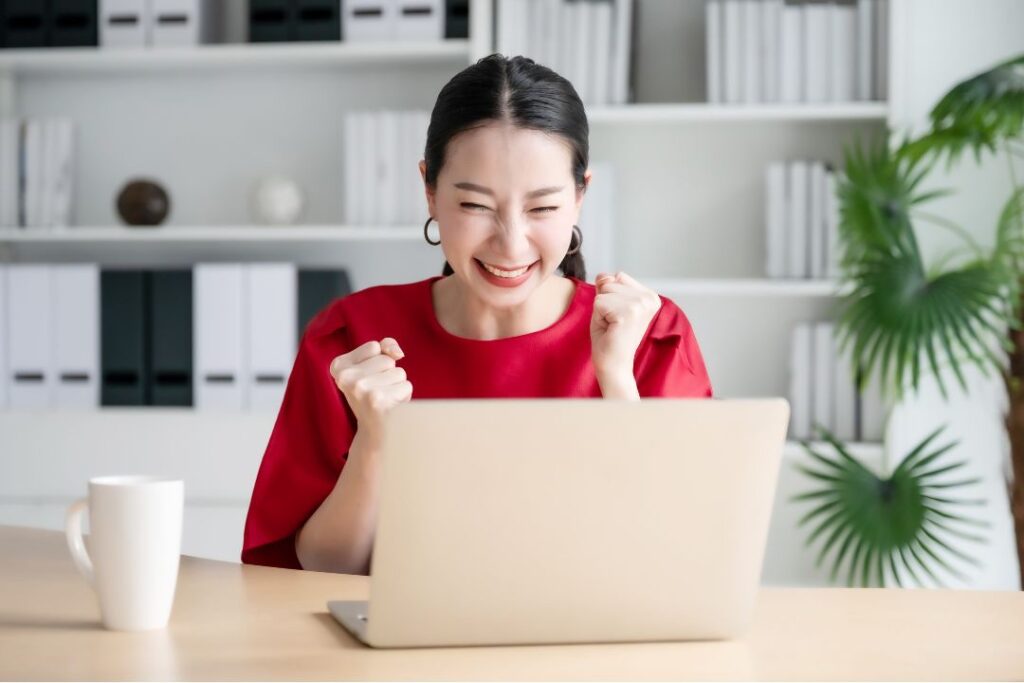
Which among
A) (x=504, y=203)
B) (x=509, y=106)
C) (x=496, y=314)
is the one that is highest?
Answer: (x=509, y=106)

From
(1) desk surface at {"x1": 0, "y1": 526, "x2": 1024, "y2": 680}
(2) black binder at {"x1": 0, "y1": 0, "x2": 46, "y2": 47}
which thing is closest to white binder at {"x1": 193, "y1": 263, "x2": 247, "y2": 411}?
(2) black binder at {"x1": 0, "y1": 0, "x2": 46, "y2": 47}

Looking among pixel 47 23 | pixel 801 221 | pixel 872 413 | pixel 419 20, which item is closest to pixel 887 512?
pixel 872 413

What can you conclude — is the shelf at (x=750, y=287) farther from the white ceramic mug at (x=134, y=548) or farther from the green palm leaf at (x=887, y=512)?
the white ceramic mug at (x=134, y=548)

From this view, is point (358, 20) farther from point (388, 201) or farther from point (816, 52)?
point (816, 52)

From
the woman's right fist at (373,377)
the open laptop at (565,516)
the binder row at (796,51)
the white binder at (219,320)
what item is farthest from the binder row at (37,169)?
the open laptop at (565,516)

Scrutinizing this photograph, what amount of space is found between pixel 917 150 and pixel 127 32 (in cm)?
181

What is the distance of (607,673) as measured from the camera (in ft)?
2.64

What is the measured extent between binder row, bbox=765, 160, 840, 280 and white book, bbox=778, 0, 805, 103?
162mm

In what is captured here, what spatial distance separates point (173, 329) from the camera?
270 centimetres

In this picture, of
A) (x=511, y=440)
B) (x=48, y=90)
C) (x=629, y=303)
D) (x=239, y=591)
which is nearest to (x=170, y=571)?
(x=239, y=591)

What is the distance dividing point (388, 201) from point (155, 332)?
61cm

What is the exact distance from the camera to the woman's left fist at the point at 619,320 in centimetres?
137

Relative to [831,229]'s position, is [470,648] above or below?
below

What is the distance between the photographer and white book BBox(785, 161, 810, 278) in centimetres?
264
